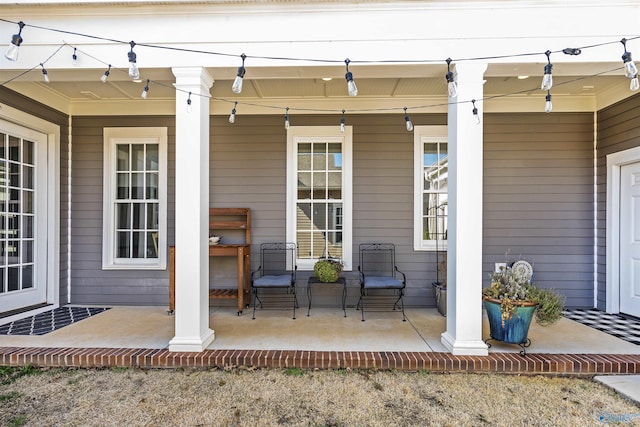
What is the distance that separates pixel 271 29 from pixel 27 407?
3490 mm

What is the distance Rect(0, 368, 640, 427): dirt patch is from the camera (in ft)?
7.94

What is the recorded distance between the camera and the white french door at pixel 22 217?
4.30 metres

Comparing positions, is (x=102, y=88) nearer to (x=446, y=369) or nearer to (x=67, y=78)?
(x=67, y=78)

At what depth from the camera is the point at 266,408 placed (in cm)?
255

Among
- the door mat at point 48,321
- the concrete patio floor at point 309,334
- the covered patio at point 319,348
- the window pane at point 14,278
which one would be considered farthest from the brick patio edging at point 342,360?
the window pane at point 14,278

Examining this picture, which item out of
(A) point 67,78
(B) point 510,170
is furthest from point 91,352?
(B) point 510,170

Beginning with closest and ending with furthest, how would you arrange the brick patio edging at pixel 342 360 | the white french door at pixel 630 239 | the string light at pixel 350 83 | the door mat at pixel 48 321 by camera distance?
the string light at pixel 350 83 < the brick patio edging at pixel 342 360 < the door mat at pixel 48 321 < the white french door at pixel 630 239

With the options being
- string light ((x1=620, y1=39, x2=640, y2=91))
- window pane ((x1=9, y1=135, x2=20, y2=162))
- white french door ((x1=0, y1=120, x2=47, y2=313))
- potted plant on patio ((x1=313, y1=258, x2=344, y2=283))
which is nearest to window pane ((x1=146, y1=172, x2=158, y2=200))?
white french door ((x1=0, y1=120, x2=47, y2=313))

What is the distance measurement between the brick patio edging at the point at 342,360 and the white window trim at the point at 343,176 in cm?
192

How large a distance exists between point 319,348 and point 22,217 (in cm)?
403

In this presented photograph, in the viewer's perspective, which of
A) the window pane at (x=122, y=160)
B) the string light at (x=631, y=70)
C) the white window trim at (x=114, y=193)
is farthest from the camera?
the window pane at (x=122, y=160)

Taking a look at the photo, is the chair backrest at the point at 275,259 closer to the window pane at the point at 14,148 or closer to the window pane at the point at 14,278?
the window pane at the point at 14,278

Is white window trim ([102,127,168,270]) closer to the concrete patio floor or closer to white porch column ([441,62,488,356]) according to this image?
the concrete patio floor

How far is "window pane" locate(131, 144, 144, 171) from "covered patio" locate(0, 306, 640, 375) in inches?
83.3
